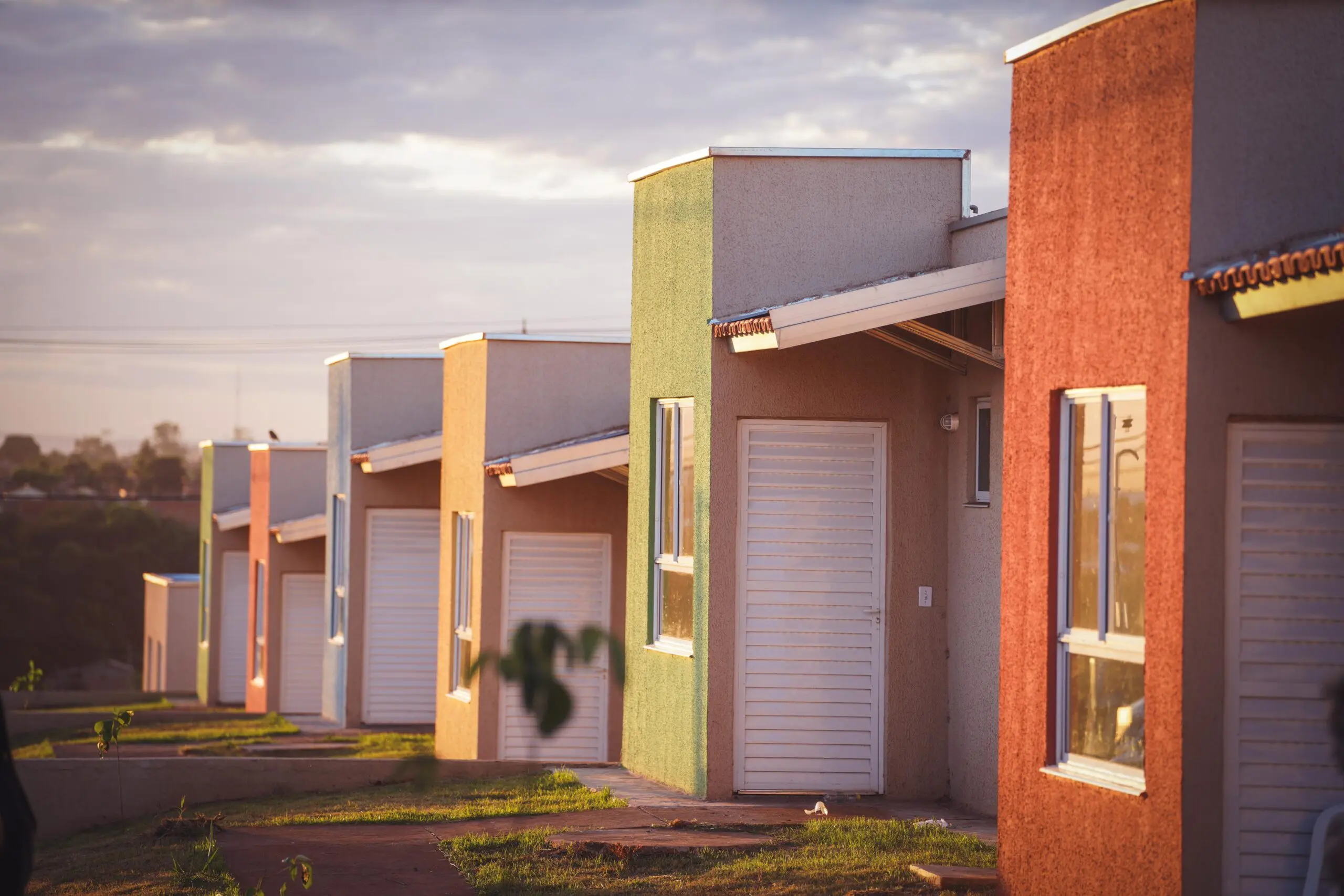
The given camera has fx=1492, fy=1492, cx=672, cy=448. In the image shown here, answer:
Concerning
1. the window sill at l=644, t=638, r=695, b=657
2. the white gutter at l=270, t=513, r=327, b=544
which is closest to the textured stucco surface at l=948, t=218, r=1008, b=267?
the window sill at l=644, t=638, r=695, b=657

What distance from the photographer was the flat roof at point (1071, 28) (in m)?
6.64

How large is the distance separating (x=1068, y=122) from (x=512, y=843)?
5.08m

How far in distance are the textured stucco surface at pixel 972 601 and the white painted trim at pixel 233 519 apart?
19.4 m

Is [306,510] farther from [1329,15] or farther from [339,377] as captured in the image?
Result: [1329,15]

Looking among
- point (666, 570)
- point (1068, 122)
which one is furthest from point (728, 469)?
point (1068, 122)

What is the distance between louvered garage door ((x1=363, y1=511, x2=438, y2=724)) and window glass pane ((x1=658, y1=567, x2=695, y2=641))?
8.88 m

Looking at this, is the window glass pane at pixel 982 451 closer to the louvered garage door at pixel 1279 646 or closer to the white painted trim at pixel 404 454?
the louvered garage door at pixel 1279 646

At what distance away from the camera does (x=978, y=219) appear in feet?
34.3

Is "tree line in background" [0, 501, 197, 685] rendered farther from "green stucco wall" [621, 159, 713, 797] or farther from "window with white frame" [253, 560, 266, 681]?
"green stucco wall" [621, 159, 713, 797]

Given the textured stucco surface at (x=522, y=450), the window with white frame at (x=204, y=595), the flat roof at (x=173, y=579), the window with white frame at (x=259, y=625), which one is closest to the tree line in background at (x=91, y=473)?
the flat roof at (x=173, y=579)

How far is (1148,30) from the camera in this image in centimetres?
658

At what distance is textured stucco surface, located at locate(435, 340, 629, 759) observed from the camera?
50.7 ft

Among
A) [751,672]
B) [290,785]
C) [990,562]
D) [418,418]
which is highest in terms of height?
[418,418]

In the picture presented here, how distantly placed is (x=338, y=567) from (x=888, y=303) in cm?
1323
